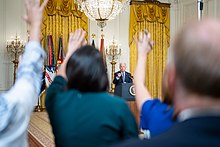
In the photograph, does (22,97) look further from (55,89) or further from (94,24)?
(94,24)

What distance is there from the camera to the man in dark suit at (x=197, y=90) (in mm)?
665

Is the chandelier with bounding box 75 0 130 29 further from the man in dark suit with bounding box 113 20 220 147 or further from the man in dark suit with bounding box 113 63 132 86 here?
the man in dark suit with bounding box 113 20 220 147

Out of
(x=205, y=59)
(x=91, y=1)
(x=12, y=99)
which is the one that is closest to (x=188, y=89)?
(x=205, y=59)

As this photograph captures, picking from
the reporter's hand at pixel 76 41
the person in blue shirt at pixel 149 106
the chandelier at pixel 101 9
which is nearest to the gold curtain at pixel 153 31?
the chandelier at pixel 101 9

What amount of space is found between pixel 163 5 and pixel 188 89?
12.4m

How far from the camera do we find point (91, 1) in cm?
851

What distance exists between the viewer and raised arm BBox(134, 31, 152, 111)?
1503mm

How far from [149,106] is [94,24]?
423 inches

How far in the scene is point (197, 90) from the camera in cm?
69

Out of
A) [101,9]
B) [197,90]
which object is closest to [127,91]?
[101,9]

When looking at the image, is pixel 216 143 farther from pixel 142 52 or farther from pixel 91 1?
pixel 91 1

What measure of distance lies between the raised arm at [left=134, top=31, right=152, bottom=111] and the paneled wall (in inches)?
356

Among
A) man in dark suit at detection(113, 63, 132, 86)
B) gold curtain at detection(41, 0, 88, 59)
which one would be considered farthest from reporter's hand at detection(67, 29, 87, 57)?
gold curtain at detection(41, 0, 88, 59)

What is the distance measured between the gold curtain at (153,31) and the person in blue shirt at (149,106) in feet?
34.7
